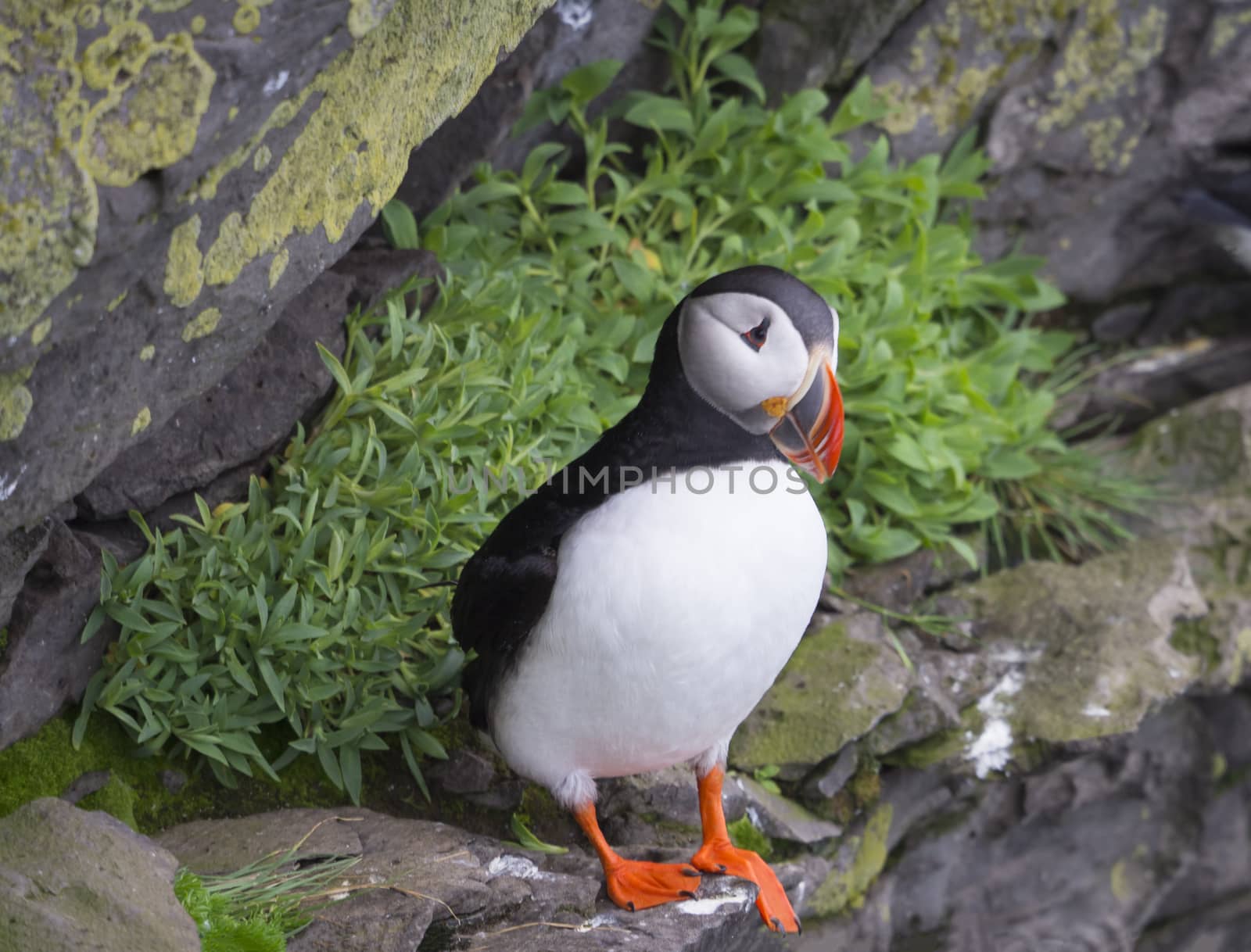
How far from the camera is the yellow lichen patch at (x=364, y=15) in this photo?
2289 millimetres

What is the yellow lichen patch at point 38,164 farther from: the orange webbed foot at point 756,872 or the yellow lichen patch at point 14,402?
the orange webbed foot at point 756,872

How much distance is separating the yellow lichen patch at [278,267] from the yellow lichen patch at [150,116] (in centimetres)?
59

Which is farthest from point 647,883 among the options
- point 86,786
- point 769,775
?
point 86,786

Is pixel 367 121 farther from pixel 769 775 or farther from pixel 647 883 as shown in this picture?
pixel 769 775

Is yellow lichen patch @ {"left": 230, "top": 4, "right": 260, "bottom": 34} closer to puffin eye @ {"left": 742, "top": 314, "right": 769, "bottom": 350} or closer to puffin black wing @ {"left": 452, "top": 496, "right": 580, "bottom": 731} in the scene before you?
puffin eye @ {"left": 742, "top": 314, "right": 769, "bottom": 350}

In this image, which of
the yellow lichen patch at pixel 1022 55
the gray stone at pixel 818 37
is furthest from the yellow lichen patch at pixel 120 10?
the yellow lichen patch at pixel 1022 55

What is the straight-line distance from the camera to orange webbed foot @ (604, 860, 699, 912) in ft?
9.97

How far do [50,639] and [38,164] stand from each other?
1440mm

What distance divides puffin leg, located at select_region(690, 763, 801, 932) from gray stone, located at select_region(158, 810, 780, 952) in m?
0.04

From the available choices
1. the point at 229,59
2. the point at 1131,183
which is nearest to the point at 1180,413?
the point at 1131,183

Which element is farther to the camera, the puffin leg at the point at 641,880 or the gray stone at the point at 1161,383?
the gray stone at the point at 1161,383

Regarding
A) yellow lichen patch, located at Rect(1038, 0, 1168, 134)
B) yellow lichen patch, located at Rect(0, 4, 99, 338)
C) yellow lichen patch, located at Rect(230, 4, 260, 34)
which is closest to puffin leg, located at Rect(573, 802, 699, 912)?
yellow lichen patch, located at Rect(0, 4, 99, 338)

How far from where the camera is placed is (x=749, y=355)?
269 cm

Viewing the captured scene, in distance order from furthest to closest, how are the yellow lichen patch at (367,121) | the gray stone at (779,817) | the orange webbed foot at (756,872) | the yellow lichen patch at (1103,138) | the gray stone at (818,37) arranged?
the yellow lichen patch at (1103,138) < the gray stone at (818,37) < the gray stone at (779,817) < the orange webbed foot at (756,872) < the yellow lichen patch at (367,121)
